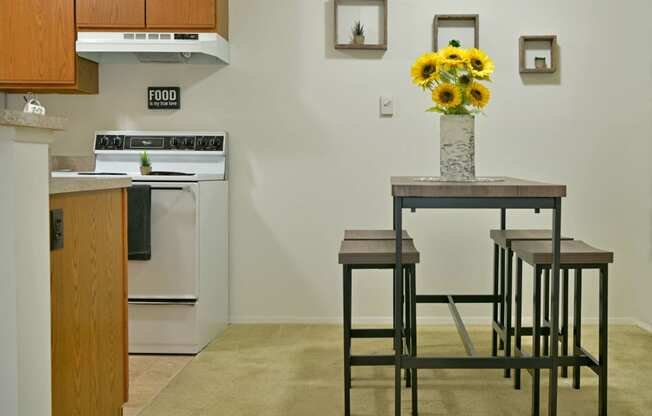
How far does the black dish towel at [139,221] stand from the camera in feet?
12.3

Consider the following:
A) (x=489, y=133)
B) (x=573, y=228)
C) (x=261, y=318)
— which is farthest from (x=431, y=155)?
(x=261, y=318)

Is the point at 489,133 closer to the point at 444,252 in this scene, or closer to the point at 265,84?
the point at 444,252

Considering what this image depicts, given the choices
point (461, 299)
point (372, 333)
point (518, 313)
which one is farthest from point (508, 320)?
point (372, 333)

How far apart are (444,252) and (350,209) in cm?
61

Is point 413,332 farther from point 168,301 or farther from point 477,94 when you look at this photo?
point 168,301

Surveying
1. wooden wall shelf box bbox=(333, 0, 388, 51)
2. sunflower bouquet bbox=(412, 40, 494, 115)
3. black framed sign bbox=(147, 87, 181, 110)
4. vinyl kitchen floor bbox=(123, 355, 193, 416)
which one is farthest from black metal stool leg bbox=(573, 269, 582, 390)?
black framed sign bbox=(147, 87, 181, 110)

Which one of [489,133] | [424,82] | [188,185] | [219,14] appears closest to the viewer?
[424,82]

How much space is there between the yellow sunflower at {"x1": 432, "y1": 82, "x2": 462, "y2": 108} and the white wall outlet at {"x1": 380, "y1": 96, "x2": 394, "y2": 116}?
5.43ft

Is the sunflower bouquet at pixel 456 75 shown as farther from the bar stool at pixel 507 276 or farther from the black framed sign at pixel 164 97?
the black framed sign at pixel 164 97

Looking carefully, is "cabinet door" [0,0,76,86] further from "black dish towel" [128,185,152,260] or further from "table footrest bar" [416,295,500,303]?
"table footrest bar" [416,295,500,303]

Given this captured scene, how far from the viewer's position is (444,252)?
A: 4520mm

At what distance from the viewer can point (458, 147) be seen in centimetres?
285

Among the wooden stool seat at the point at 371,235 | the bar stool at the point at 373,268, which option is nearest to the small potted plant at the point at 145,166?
the wooden stool seat at the point at 371,235

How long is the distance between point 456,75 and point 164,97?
2.20 m
